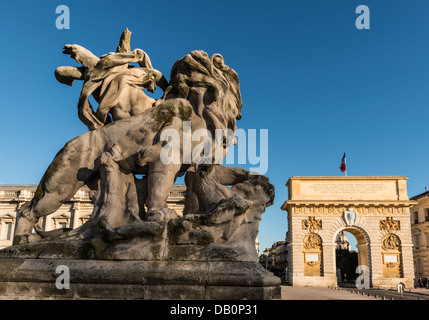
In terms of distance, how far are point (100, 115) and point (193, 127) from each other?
971 mm

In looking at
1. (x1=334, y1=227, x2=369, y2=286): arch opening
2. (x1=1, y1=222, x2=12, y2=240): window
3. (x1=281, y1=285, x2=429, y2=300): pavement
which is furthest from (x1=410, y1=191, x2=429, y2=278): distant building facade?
(x1=1, y1=222, x2=12, y2=240): window

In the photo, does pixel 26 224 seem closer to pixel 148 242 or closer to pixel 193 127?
pixel 148 242

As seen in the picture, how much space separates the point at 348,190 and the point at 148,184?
26.9 metres

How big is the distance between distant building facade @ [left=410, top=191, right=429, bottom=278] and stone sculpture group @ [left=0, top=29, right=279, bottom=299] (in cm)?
3990

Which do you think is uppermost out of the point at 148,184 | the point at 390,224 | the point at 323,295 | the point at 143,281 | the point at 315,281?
the point at 390,224

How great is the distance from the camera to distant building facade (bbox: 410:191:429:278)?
1449 inches

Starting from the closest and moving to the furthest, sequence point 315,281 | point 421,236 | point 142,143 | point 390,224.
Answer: point 142,143 → point 315,281 → point 390,224 → point 421,236

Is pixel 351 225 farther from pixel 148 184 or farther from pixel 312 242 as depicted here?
pixel 148 184

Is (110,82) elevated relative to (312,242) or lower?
elevated

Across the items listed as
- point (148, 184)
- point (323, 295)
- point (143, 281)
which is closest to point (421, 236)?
point (323, 295)

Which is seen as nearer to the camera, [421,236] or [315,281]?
[315,281]

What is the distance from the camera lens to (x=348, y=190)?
27.8 meters

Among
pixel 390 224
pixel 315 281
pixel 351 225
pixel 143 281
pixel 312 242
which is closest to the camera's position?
pixel 143 281
